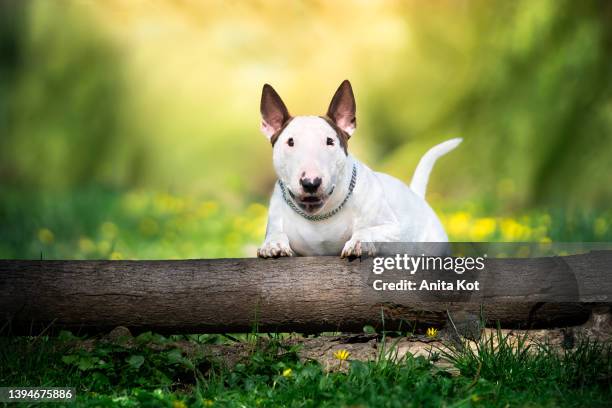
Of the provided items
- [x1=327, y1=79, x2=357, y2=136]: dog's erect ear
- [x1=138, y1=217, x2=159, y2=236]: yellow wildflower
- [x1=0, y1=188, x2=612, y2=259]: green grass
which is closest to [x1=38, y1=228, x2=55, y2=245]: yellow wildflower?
[x1=0, y1=188, x2=612, y2=259]: green grass

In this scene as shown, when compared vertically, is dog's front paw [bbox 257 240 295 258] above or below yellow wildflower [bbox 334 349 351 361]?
above

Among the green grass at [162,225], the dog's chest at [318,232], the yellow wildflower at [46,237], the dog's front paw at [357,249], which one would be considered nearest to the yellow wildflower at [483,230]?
the green grass at [162,225]

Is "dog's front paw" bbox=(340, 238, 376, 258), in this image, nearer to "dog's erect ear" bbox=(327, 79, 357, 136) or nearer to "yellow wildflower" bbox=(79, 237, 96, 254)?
"dog's erect ear" bbox=(327, 79, 357, 136)

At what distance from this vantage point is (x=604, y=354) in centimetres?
279

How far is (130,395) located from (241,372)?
0.38m

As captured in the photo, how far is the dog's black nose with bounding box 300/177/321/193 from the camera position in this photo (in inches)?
112

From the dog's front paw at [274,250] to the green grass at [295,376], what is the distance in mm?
313

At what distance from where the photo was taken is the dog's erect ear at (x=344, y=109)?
3.11 meters

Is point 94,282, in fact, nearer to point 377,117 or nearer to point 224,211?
point 224,211

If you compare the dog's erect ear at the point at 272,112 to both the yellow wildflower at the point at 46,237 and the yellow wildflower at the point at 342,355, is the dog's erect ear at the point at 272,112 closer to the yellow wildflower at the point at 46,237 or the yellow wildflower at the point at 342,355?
the yellow wildflower at the point at 342,355

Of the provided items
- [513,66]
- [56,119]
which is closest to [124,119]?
[56,119]

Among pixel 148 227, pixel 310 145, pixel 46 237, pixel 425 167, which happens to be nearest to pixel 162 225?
pixel 148 227

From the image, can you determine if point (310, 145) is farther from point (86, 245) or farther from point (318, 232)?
point (86, 245)

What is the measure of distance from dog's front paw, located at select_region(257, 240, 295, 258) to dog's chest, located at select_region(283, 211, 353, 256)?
9cm
